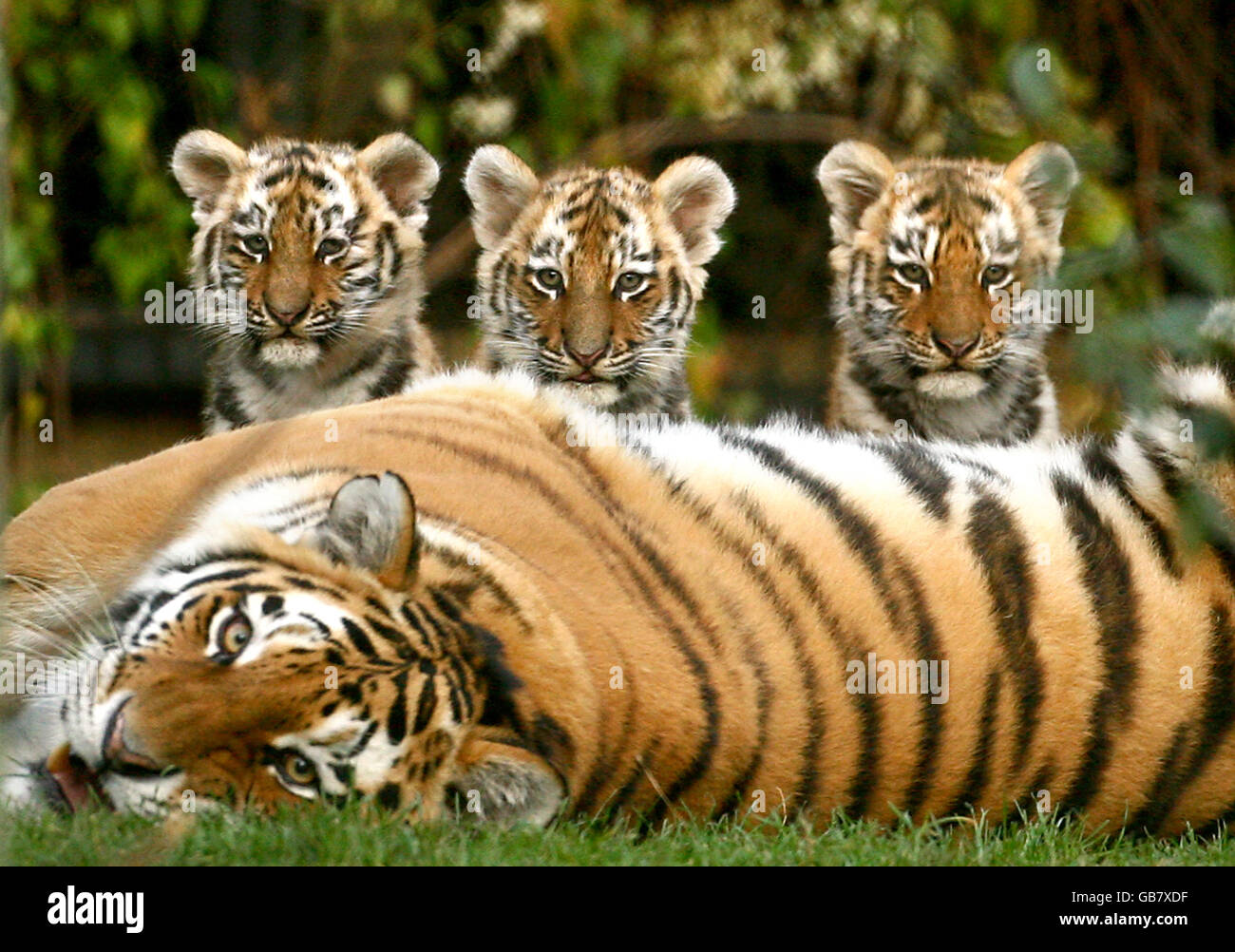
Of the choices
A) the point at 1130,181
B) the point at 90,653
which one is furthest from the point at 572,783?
the point at 1130,181

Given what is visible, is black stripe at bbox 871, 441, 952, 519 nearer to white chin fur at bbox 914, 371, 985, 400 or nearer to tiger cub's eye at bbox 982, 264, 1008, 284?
white chin fur at bbox 914, 371, 985, 400

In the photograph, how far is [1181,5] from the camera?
279 inches

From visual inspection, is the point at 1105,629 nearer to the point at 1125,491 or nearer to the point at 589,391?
the point at 1125,491

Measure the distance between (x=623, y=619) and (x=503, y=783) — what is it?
40cm

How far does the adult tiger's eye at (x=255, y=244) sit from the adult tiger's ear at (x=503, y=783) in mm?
2315

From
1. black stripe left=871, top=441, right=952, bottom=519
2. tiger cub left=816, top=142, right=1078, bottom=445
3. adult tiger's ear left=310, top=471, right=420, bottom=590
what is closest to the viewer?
adult tiger's ear left=310, top=471, right=420, bottom=590

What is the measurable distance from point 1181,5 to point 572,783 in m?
5.66

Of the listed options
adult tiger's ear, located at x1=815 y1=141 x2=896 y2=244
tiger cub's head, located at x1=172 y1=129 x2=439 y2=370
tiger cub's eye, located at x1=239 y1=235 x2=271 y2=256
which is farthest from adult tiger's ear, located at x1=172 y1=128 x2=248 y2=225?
adult tiger's ear, located at x1=815 y1=141 x2=896 y2=244

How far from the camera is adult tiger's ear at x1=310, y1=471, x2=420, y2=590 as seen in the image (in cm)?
253

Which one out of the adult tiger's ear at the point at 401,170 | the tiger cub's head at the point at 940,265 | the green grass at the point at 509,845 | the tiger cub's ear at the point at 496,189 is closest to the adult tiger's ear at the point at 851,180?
the tiger cub's head at the point at 940,265

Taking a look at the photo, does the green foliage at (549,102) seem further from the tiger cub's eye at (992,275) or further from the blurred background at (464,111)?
the tiger cub's eye at (992,275)

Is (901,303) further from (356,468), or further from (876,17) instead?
(876,17)

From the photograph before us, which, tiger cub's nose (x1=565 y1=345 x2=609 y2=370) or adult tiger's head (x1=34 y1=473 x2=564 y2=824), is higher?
tiger cub's nose (x1=565 y1=345 x2=609 y2=370)

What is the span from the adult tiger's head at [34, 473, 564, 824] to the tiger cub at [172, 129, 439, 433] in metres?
1.84
